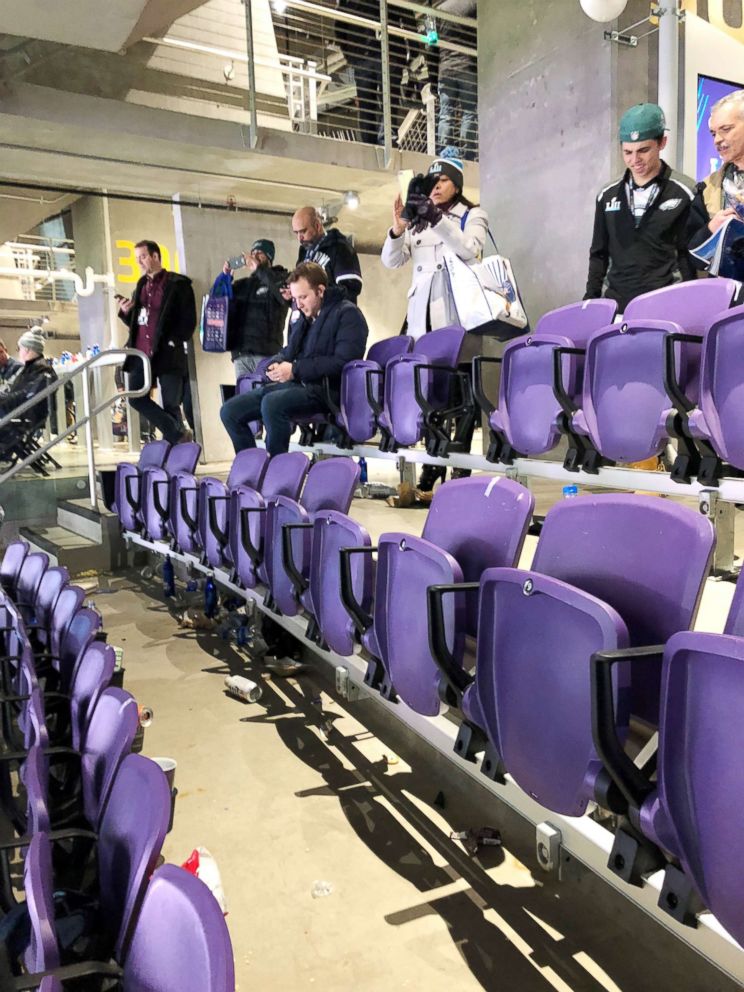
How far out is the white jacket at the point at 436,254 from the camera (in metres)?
3.22

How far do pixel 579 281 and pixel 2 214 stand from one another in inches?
322

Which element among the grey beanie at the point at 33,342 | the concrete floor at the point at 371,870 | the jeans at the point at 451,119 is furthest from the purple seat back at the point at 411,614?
the jeans at the point at 451,119

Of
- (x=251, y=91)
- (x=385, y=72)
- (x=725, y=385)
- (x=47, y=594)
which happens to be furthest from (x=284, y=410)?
(x=385, y=72)

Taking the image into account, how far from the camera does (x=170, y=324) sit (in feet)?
15.6

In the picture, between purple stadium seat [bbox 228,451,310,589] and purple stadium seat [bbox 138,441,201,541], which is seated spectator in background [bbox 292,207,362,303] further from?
purple stadium seat [bbox 228,451,310,589]

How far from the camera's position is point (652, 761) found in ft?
3.50

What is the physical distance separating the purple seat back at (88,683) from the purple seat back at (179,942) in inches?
27.9

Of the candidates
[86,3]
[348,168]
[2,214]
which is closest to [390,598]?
[86,3]

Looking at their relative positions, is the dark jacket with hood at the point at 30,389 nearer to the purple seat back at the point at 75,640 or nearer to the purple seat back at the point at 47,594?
the purple seat back at the point at 47,594

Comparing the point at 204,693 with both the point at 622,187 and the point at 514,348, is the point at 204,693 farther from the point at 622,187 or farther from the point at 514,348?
the point at 622,187

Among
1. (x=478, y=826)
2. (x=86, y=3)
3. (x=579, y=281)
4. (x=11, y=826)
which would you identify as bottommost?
(x=478, y=826)

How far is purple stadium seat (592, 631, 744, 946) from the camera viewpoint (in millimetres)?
840

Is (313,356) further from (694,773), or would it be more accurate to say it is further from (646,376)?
(694,773)

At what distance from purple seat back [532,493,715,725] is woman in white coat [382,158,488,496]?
2.16 metres
